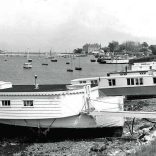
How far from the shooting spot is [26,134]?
88.7 feet

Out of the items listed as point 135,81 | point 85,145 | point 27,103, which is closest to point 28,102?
point 27,103

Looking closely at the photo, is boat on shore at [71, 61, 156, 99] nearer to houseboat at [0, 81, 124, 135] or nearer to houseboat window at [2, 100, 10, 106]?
houseboat at [0, 81, 124, 135]

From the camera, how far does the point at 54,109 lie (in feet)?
83.9

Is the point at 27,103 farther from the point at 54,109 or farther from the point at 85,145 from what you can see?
the point at 85,145

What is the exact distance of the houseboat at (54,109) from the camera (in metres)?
25.6

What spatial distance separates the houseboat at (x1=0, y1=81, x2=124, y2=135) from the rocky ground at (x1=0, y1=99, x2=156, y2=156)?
A: 1.29 m

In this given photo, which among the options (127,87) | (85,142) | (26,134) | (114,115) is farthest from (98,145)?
(127,87)

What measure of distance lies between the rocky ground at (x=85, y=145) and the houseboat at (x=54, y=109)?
129 centimetres

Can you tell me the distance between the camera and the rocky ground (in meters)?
22.4

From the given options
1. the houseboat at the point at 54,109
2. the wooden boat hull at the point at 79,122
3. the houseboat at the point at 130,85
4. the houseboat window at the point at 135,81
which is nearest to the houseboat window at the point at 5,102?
the houseboat at the point at 54,109

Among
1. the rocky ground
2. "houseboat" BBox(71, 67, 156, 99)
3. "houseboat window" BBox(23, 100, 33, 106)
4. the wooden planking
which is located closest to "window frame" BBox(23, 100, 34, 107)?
"houseboat window" BBox(23, 100, 33, 106)

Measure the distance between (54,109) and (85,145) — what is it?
11.6 ft

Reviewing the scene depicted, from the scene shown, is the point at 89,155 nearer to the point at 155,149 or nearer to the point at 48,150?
the point at 48,150

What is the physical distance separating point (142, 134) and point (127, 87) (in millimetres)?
15676
